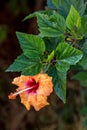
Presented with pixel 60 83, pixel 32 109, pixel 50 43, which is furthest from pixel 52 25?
pixel 32 109

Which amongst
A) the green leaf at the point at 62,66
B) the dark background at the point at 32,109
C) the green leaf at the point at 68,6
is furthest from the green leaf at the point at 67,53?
the dark background at the point at 32,109

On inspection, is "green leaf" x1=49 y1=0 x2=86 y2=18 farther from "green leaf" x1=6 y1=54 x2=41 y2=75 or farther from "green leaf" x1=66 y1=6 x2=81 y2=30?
"green leaf" x1=6 y1=54 x2=41 y2=75

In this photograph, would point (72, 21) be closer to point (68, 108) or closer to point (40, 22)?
point (40, 22)

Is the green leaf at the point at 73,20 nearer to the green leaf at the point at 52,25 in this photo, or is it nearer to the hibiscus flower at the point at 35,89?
the green leaf at the point at 52,25

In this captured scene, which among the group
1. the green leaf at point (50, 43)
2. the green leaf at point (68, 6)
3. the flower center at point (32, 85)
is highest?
the green leaf at point (68, 6)

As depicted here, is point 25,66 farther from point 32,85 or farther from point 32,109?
point 32,109

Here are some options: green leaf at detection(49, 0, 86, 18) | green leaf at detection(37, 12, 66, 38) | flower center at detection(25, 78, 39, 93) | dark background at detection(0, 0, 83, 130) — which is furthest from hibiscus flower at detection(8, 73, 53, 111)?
dark background at detection(0, 0, 83, 130)
